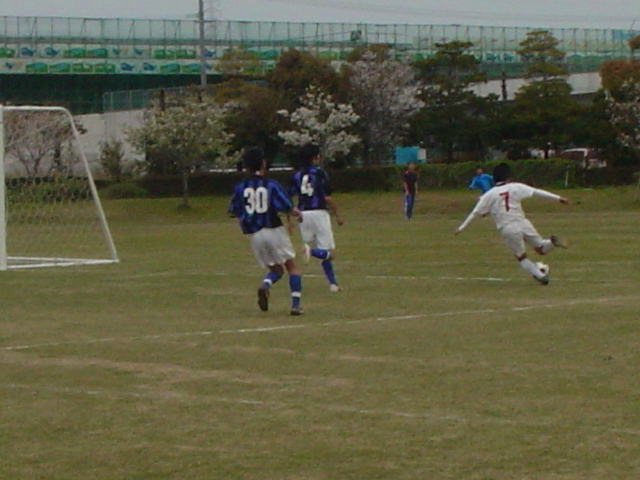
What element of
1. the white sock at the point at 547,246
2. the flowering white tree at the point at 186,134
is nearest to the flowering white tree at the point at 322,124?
the flowering white tree at the point at 186,134

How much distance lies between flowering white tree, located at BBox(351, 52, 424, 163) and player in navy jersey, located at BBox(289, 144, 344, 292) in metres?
49.8

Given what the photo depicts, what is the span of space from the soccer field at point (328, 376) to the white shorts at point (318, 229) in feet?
2.13

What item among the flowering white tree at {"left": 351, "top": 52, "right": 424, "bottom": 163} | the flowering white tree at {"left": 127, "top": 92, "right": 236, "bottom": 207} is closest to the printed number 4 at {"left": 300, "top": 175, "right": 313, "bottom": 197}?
the flowering white tree at {"left": 127, "top": 92, "right": 236, "bottom": 207}

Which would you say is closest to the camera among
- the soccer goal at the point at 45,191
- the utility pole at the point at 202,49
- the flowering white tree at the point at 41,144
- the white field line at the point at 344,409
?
the white field line at the point at 344,409

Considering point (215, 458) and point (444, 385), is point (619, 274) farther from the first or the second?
point (215, 458)

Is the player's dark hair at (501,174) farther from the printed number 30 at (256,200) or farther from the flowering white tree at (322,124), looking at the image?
the flowering white tree at (322,124)

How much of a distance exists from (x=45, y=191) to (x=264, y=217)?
56.8 feet

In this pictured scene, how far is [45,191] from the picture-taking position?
104 feet

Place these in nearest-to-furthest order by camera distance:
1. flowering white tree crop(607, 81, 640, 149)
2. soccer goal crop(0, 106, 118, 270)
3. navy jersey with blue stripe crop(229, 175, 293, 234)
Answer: navy jersey with blue stripe crop(229, 175, 293, 234)
soccer goal crop(0, 106, 118, 270)
flowering white tree crop(607, 81, 640, 149)

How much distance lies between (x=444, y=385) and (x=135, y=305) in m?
7.57

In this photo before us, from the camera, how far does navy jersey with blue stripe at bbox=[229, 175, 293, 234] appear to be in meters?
15.2

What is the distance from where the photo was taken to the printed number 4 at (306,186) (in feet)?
60.4

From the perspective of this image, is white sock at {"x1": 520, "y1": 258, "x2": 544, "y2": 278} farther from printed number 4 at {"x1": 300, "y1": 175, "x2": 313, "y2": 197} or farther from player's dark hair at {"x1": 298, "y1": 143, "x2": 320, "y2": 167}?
player's dark hair at {"x1": 298, "y1": 143, "x2": 320, "y2": 167}

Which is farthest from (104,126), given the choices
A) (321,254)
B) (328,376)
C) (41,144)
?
(328,376)
